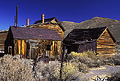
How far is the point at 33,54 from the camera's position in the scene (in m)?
10.4

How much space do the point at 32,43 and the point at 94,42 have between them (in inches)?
334

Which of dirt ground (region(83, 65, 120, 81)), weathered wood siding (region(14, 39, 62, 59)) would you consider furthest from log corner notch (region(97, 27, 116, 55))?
dirt ground (region(83, 65, 120, 81))

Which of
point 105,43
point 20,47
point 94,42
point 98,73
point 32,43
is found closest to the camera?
point 98,73

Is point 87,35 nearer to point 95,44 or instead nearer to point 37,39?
point 95,44

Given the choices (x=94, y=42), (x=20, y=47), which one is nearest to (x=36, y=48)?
(x=20, y=47)

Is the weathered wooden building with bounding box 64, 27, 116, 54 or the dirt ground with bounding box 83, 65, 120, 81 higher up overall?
the weathered wooden building with bounding box 64, 27, 116, 54

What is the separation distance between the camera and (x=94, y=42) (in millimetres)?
15297

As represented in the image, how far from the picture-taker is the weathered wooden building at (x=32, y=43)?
10.0 metres

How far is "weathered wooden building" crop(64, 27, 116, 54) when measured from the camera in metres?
14.4

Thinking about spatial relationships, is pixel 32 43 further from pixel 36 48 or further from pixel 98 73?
pixel 98 73

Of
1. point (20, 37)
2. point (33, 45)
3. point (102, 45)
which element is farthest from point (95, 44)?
point (20, 37)

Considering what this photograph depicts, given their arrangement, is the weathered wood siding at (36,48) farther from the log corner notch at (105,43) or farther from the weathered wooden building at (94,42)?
the log corner notch at (105,43)

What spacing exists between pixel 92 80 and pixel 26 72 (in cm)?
339

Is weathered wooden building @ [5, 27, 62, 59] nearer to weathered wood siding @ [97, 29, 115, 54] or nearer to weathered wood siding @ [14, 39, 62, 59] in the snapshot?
weathered wood siding @ [14, 39, 62, 59]
